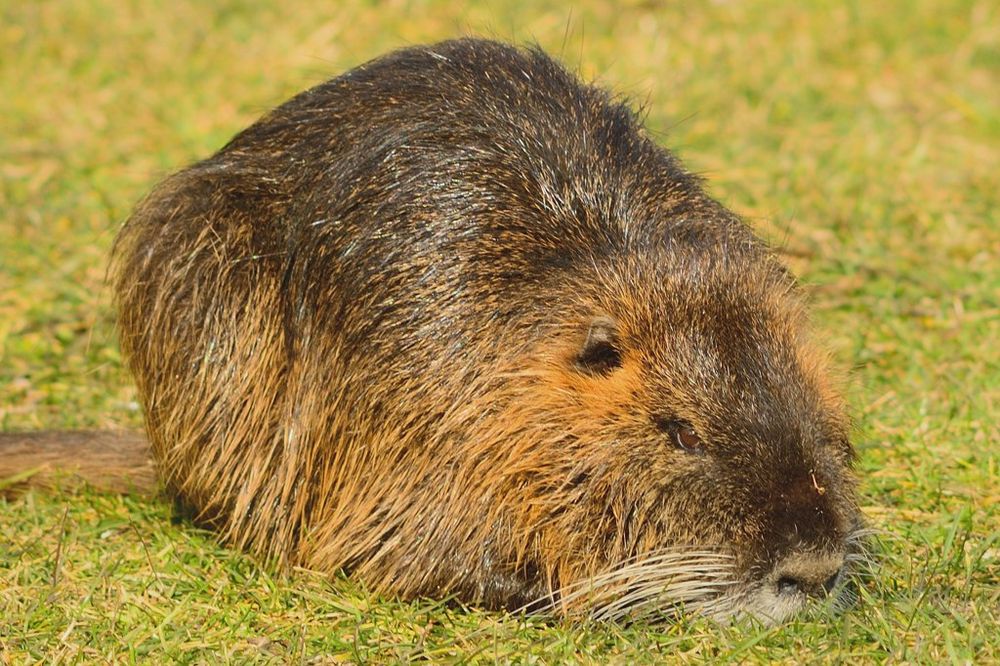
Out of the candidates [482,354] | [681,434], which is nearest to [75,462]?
[482,354]

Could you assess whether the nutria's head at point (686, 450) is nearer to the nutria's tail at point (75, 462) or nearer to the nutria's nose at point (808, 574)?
the nutria's nose at point (808, 574)

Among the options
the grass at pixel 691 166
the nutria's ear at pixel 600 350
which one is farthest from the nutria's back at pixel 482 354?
the grass at pixel 691 166

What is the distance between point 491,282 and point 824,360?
0.82 metres

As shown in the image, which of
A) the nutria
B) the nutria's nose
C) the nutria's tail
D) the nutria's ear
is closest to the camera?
the nutria's nose

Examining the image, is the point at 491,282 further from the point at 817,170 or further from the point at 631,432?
the point at 817,170

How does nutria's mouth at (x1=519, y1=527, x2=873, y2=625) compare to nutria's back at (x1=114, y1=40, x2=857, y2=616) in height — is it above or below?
below

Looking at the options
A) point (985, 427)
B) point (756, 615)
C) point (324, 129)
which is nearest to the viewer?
point (756, 615)

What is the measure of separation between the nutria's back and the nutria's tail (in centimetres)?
20

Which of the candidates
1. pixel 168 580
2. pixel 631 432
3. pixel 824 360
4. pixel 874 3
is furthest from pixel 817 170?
pixel 168 580

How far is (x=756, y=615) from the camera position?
3098 mm

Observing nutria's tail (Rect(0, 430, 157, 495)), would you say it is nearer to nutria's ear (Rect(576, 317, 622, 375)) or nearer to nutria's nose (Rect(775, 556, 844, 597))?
nutria's ear (Rect(576, 317, 622, 375))

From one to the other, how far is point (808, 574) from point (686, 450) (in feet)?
1.24

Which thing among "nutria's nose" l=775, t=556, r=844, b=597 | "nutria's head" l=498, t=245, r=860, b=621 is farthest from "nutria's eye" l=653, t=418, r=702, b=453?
"nutria's nose" l=775, t=556, r=844, b=597

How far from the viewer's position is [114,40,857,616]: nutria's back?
3.17 meters
